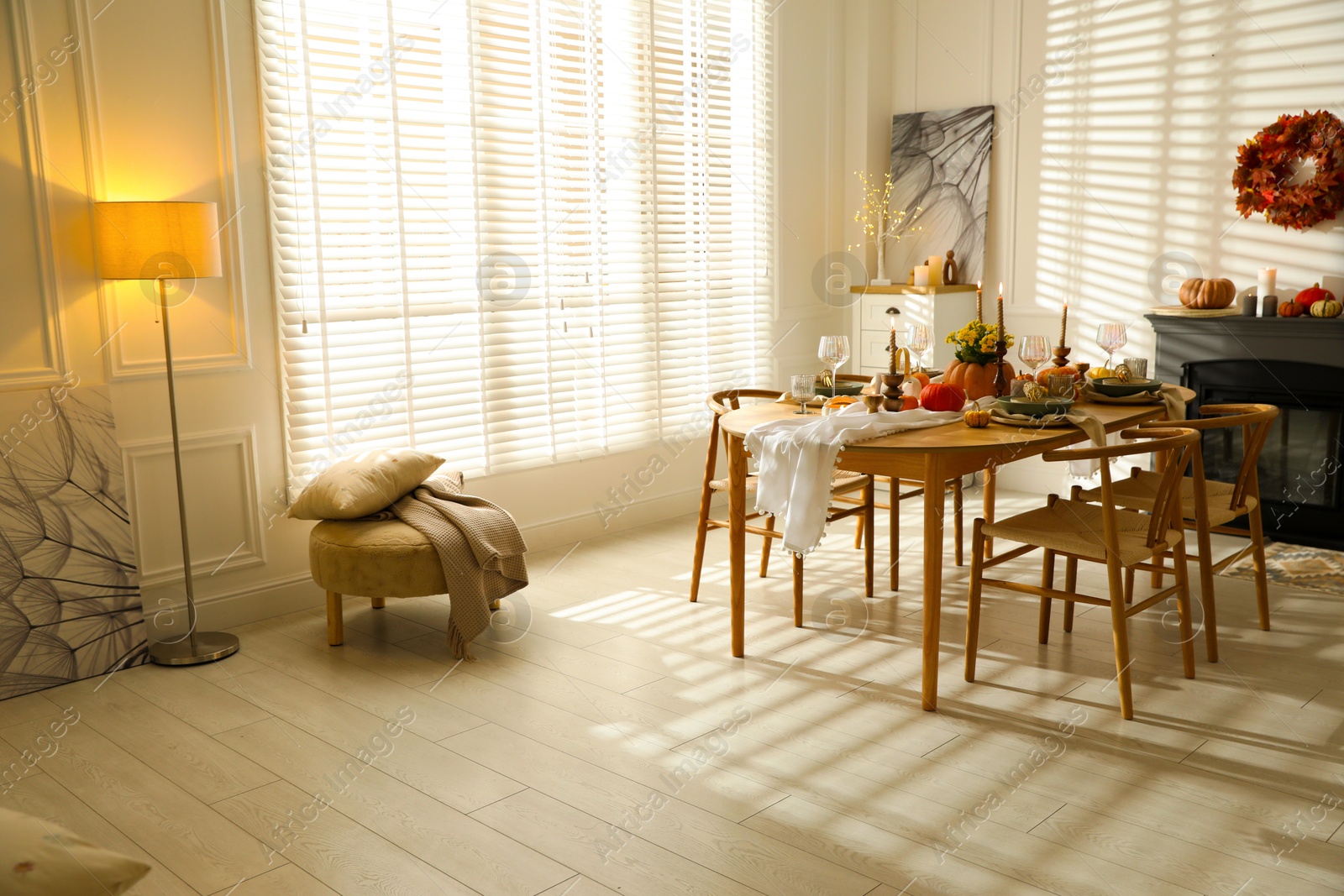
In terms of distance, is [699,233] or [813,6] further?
[813,6]

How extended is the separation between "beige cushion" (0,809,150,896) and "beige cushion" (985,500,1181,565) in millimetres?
2574

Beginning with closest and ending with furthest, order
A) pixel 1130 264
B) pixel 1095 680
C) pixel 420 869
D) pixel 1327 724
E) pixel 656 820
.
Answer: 1. pixel 420 869
2. pixel 656 820
3. pixel 1327 724
4. pixel 1095 680
5. pixel 1130 264

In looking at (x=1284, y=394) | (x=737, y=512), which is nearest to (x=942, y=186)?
(x=1284, y=394)

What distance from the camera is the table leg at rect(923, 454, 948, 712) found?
2.99 meters

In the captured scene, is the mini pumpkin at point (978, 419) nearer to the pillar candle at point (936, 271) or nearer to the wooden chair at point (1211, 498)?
the wooden chair at point (1211, 498)

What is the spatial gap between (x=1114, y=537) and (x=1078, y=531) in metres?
0.21

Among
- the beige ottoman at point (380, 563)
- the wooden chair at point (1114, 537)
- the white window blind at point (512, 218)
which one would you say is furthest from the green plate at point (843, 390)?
the white window blind at point (512, 218)

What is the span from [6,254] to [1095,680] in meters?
3.87

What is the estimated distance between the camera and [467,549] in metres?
3.82

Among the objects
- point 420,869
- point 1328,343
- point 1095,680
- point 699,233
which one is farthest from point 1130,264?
point 420,869

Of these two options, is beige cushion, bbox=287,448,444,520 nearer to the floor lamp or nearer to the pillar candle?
the floor lamp

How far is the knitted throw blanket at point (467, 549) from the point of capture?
373 centimetres

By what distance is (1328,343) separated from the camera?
464 centimetres

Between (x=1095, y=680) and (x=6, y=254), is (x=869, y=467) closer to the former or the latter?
(x=1095, y=680)
